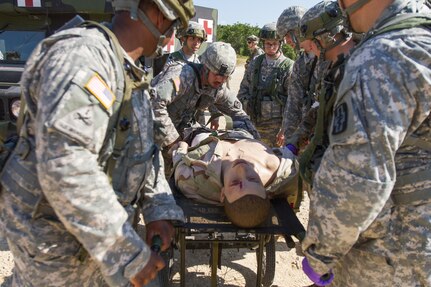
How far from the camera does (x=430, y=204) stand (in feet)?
5.06

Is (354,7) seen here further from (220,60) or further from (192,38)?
(192,38)

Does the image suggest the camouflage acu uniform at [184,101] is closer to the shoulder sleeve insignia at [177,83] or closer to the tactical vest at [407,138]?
the shoulder sleeve insignia at [177,83]

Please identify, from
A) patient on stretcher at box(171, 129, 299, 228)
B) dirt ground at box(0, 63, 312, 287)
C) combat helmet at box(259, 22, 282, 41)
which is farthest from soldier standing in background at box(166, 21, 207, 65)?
dirt ground at box(0, 63, 312, 287)

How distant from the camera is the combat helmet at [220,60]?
12.1 feet

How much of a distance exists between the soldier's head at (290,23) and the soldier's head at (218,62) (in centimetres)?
93

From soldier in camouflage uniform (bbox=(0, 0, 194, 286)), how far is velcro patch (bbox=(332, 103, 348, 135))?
0.72 m

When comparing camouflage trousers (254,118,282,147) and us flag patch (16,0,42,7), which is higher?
us flag patch (16,0,42,7)

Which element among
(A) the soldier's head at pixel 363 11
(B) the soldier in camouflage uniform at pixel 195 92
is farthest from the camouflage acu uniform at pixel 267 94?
(A) the soldier's head at pixel 363 11

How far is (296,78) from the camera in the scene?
4.01m

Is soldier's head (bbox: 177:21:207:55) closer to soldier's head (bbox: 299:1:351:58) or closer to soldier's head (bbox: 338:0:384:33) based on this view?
soldier's head (bbox: 299:1:351:58)

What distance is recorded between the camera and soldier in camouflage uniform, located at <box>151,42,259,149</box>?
3.68m

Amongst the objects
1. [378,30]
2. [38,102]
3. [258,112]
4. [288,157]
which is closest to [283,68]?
[258,112]

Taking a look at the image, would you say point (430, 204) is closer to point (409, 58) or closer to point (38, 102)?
point (409, 58)

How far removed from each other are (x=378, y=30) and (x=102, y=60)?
0.99m
